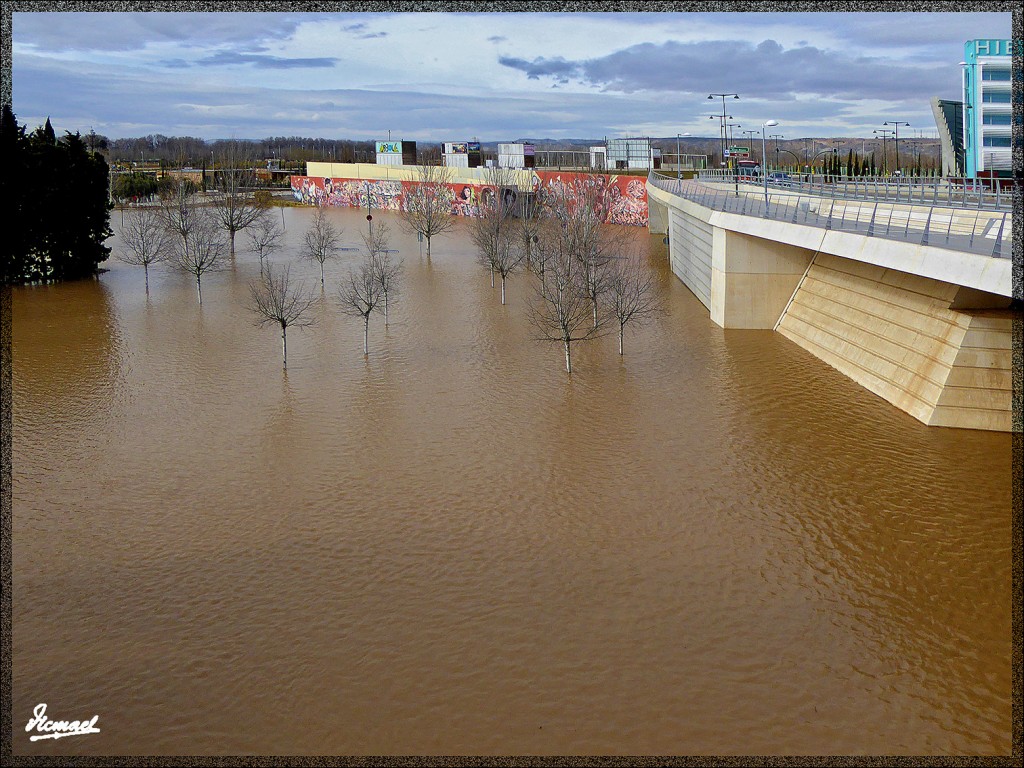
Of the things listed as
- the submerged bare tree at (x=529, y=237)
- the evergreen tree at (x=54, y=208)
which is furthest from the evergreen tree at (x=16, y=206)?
the submerged bare tree at (x=529, y=237)

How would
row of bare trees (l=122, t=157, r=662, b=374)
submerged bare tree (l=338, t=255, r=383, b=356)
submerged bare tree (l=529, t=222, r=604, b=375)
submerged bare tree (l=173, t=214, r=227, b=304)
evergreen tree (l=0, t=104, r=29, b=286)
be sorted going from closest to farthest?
submerged bare tree (l=529, t=222, r=604, b=375)
submerged bare tree (l=338, t=255, r=383, b=356)
row of bare trees (l=122, t=157, r=662, b=374)
evergreen tree (l=0, t=104, r=29, b=286)
submerged bare tree (l=173, t=214, r=227, b=304)

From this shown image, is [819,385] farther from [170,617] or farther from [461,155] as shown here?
[461,155]

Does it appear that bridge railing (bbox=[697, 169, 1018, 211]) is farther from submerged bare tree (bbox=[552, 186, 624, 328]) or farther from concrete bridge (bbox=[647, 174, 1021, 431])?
submerged bare tree (bbox=[552, 186, 624, 328])

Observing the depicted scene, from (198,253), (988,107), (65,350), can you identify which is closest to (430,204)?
(198,253)

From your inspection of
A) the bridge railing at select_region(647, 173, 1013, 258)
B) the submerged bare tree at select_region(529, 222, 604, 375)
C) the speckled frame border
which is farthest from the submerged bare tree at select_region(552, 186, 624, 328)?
the speckled frame border

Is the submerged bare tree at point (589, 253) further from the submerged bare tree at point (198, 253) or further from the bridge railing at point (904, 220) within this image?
the submerged bare tree at point (198, 253)

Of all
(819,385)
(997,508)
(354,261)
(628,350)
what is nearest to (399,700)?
(997,508)

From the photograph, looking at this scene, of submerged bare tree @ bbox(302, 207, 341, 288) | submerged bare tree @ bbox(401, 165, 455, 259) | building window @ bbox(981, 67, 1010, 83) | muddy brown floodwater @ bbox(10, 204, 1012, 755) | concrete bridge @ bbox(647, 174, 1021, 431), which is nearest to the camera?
muddy brown floodwater @ bbox(10, 204, 1012, 755)
